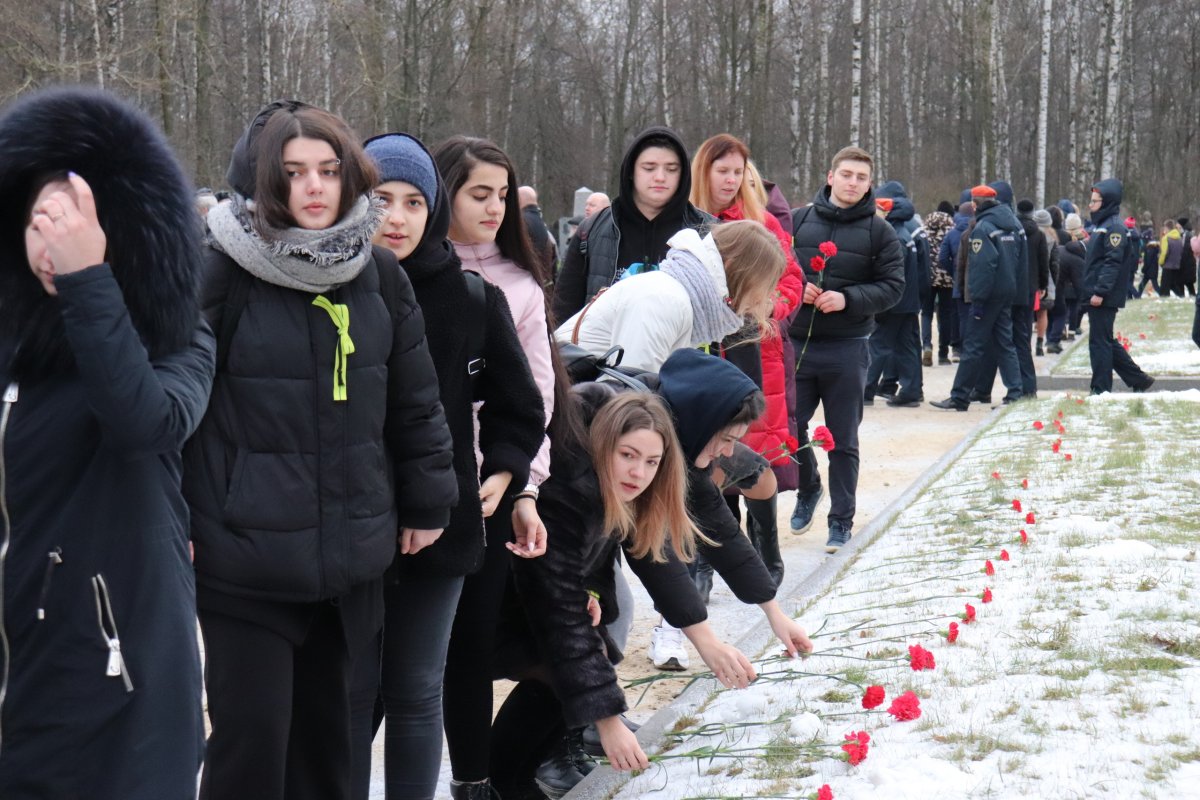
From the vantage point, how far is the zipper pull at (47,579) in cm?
239

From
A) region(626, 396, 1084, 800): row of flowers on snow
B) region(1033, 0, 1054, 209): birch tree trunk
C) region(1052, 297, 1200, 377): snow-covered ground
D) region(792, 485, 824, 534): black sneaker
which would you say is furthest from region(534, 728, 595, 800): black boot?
region(1033, 0, 1054, 209): birch tree trunk

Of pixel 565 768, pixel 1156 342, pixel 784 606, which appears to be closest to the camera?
pixel 565 768

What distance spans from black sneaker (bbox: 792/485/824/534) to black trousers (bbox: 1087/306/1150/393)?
687 centimetres

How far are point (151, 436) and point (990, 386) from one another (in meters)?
12.4

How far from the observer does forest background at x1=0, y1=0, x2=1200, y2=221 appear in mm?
22875

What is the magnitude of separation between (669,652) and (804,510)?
2.58m

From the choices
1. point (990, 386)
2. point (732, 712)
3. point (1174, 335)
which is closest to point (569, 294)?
point (732, 712)

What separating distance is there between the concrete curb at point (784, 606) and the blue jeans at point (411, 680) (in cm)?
62

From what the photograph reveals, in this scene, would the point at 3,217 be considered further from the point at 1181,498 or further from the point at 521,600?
the point at 1181,498

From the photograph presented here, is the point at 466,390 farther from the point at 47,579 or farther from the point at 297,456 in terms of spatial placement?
the point at 47,579

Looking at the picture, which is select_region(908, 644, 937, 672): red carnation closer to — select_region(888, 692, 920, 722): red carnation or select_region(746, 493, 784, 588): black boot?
select_region(888, 692, 920, 722): red carnation

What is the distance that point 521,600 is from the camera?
156 inches

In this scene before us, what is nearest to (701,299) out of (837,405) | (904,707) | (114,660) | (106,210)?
(904,707)

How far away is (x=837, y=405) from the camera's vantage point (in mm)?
7688
